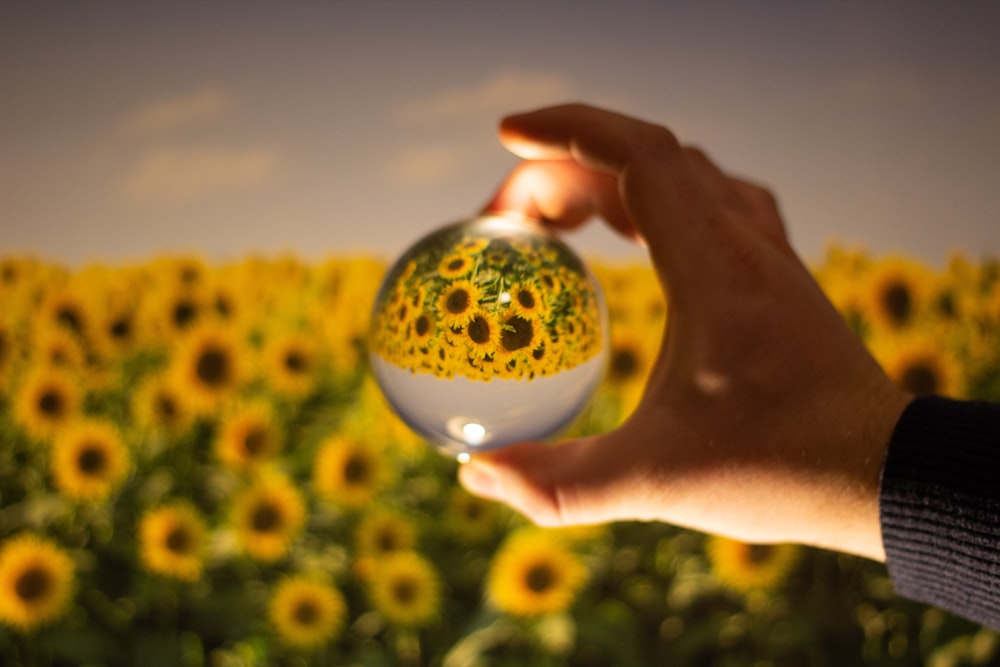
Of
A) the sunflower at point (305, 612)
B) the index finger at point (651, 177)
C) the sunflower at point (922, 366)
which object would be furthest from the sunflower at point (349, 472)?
the sunflower at point (922, 366)

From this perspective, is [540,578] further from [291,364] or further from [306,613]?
[291,364]

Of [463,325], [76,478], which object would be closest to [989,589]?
[463,325]

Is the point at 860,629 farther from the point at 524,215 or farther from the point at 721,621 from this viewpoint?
the point at 524,215

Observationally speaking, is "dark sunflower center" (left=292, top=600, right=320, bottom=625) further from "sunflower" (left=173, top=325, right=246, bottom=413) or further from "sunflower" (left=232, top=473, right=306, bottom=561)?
"sunflower" (left=173, top=325, right=246, bottom=413)

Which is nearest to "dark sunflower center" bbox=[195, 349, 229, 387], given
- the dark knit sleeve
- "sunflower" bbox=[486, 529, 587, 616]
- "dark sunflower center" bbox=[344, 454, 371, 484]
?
"dark sunflower center" bbox=[344, 454, 371, 484]

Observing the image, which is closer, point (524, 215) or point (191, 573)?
point (524, 215)

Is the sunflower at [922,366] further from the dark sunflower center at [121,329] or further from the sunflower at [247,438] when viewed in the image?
the dark sunflower center at [121,329]
